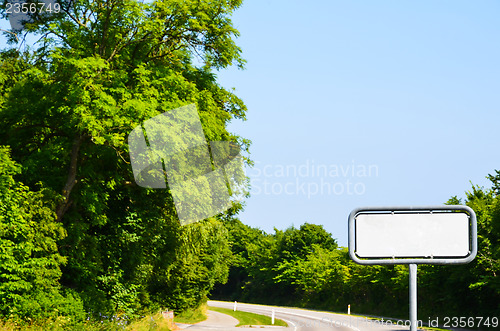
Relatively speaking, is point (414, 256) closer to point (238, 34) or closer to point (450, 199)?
point (238, 34)

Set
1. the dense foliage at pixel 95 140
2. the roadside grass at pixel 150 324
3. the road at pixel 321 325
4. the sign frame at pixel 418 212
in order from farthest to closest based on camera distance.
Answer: the road at pixel 321 325
the roadside grass at pixel 150 324
the dense foliage at pixel 95 140
the sign frame at pixel 418 212

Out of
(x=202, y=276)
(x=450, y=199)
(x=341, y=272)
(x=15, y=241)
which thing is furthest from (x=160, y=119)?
(x=341, y=272)

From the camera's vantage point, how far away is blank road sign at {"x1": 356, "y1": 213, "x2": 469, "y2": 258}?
2.03 meters

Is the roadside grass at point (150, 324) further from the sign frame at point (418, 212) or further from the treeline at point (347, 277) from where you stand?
the sign frame at point (418, 212)

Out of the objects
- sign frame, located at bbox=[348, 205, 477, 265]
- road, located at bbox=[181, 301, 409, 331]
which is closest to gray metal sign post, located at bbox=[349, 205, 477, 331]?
sign frame, located at bbox=[348, 205, 477, 265]

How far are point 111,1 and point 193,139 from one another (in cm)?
564

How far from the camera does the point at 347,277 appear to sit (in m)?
58.1

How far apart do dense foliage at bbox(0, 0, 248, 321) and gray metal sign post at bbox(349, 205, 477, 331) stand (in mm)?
15475

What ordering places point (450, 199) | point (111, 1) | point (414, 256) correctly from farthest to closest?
point (450, 199), point (111, 1), point (414, 256)

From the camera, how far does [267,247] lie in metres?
89.1

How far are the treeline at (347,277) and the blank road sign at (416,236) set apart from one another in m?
13.2

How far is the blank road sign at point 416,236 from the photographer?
2.03 meters

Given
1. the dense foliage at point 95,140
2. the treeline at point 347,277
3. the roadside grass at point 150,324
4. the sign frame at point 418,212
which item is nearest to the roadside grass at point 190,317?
the roadside grass at point 150,324

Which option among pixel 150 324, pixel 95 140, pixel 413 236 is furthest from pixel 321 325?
pixel 413 236
